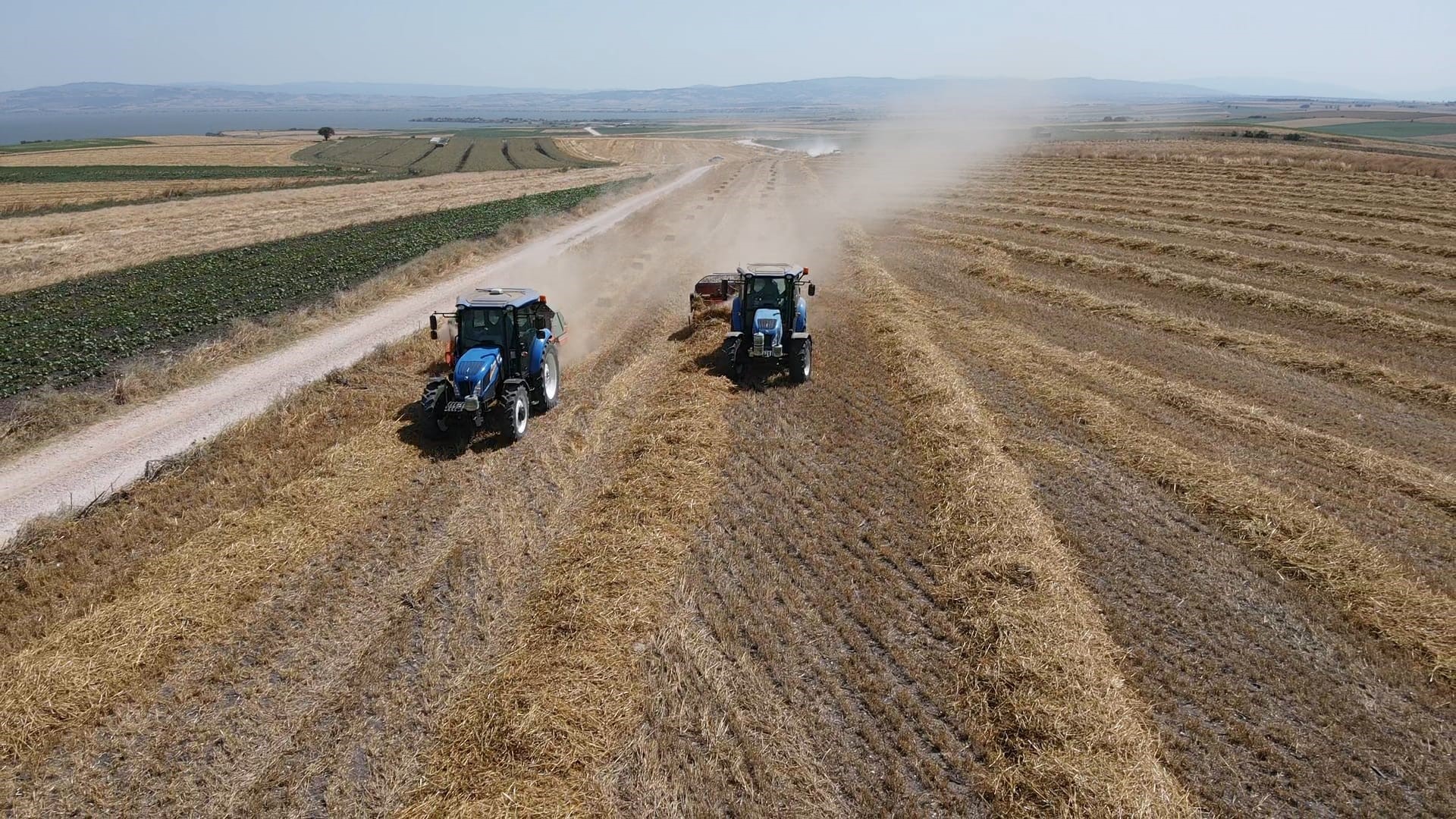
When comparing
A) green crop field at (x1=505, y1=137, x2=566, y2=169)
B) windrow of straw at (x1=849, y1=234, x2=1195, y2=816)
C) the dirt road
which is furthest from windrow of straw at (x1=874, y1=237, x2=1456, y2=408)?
green crop field at (x1=505, y1=137, x2=566, y2=169)

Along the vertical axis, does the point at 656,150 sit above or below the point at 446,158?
above

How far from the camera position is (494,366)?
42.6ft

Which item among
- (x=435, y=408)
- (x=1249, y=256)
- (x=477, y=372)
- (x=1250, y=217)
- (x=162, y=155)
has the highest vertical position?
(x=162, y=155)

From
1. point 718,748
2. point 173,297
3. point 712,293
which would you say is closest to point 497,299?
point 712,293

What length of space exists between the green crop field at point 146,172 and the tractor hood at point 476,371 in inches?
2663

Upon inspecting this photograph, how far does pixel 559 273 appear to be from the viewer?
94.4 ft

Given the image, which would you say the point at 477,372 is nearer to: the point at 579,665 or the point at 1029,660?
the point at 579,665

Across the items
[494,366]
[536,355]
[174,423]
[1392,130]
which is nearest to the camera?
[494,366]

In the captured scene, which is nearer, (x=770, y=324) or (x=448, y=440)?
(x=448, y=440)

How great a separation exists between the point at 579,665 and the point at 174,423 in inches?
508

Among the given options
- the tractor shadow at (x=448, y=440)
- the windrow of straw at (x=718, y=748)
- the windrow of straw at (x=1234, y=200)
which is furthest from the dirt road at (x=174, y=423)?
the windrow of straw at (x=1234, y=200)

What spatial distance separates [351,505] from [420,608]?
319 centimetres

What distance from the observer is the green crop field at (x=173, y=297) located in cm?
1852

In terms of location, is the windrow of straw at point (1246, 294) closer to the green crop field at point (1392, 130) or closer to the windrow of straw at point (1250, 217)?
the windrow of straw at point (1250, 217)
